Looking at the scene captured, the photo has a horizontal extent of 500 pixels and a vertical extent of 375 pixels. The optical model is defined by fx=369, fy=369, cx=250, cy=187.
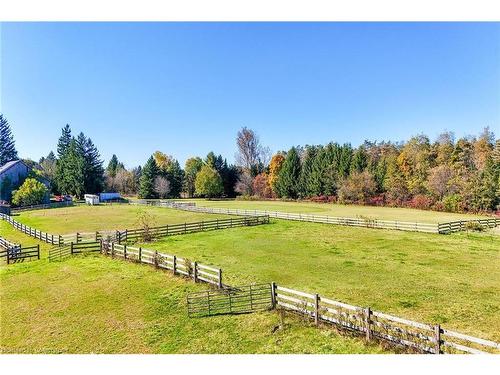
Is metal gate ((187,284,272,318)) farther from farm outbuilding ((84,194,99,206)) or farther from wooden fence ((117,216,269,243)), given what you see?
farm outbuilding ((84,194,99,206))

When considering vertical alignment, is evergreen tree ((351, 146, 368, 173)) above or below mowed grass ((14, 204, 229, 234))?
above

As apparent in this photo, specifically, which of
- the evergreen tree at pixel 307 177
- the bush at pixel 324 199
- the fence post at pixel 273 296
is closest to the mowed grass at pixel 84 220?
the fence post at pixel 273 296

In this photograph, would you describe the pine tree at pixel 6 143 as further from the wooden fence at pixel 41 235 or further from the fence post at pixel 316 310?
the fence post at pixel 316 310

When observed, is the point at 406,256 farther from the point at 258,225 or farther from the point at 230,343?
the point at 258,225

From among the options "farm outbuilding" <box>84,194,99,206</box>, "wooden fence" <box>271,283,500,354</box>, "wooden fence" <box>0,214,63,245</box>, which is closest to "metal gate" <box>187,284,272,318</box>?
"wooden fence" <box>271,283,500,354</box>

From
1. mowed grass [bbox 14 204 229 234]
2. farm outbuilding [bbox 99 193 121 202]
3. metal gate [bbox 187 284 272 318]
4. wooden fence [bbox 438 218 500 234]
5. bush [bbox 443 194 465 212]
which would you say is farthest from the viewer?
farm outbuilding [bbox 99 193 121 202]

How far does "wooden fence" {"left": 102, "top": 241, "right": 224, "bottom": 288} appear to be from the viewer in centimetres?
1537

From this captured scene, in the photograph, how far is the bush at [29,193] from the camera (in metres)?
53.8

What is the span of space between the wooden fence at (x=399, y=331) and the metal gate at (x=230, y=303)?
852mm

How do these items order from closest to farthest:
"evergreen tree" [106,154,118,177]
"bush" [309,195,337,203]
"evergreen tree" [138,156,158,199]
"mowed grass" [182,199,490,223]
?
"mowed grass" [182,199,490,223]
"bush" [309,195,337,203]
"evergreen tree" [138,156,158,199]
"evergreen tree" [106,154,118,177]

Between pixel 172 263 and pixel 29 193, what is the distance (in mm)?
46835

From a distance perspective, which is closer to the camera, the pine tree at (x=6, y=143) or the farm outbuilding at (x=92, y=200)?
the farm outbuilding at (x=92, y=200)

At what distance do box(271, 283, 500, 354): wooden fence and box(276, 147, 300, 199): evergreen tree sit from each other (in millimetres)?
65265
